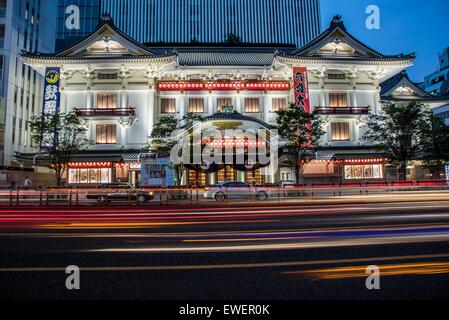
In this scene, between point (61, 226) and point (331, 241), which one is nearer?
point (331, 241)

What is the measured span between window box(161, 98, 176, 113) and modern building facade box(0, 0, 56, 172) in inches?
667

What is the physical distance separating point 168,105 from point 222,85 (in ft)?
20.7

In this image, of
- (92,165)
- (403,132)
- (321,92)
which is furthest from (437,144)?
(92,165)

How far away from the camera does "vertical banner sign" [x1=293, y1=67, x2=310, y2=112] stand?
28558 millimetres

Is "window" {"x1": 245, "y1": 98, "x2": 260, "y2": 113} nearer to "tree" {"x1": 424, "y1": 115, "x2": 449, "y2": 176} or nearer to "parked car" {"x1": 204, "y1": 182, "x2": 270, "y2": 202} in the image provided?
"parked car" {"x1": 204, "y1": 182, "x2": 270, "y2": 202}

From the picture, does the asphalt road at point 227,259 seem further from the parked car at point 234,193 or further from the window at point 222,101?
the window at point 222,101

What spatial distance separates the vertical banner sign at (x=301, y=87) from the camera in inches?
1124

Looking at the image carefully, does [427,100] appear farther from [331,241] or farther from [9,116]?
[9,116]

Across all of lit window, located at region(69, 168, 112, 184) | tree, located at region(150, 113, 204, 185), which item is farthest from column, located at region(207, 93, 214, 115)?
lit window, located at region(69, 168, 112, 184)

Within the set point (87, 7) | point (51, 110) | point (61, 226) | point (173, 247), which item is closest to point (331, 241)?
point (173, 247)

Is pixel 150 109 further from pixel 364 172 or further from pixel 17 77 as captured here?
pixel 364 172

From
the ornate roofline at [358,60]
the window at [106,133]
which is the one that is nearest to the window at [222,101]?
the ornate roofline at [358,60]

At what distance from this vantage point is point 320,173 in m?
28.6

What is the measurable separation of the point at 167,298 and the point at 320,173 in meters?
27.0
